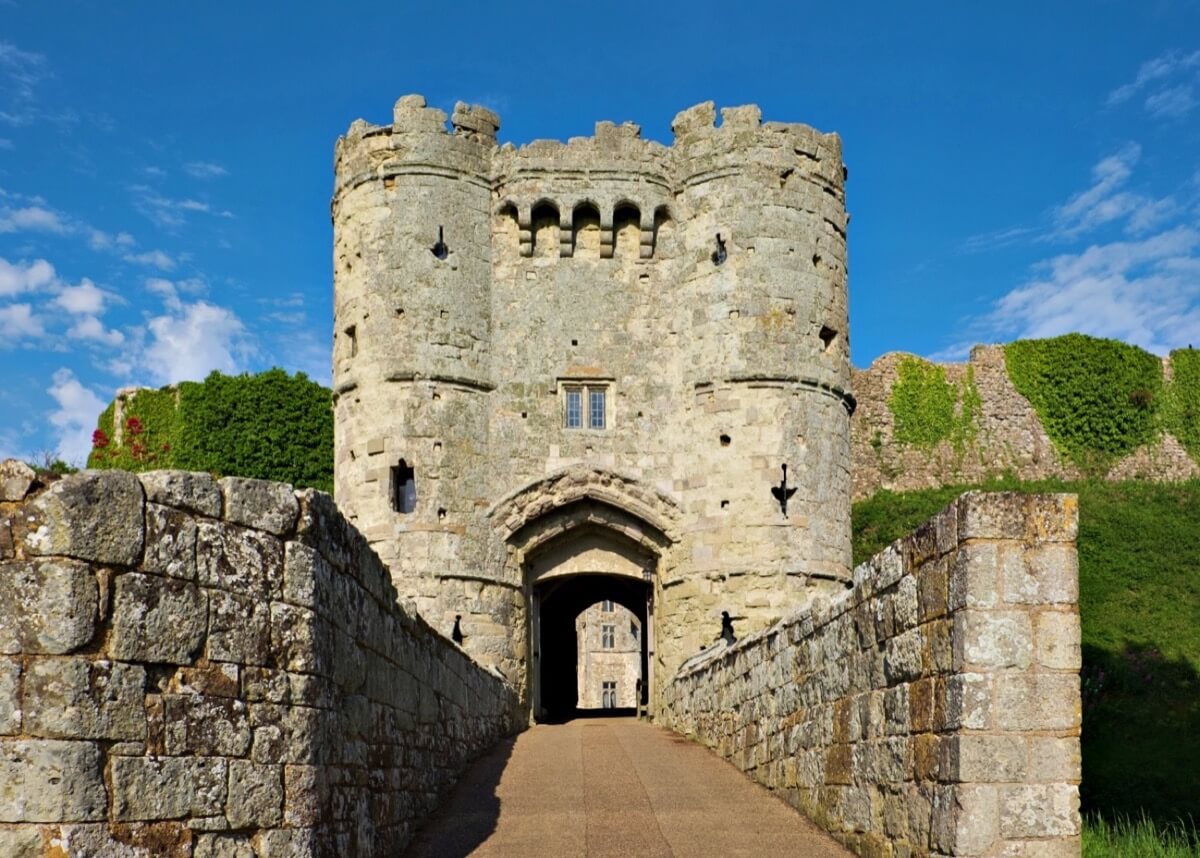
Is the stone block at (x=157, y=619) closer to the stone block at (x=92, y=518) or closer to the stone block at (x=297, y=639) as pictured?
the stone block at (x=92, y=518)

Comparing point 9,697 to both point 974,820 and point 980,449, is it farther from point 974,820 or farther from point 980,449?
point 980,449

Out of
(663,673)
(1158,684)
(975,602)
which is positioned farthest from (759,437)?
(975,602)

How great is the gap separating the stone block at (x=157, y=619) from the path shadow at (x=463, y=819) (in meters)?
Result: 3.22

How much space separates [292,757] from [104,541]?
142cm

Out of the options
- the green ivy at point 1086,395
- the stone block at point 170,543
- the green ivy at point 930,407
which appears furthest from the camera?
the green ivy at point 1086,395

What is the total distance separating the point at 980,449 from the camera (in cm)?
3500

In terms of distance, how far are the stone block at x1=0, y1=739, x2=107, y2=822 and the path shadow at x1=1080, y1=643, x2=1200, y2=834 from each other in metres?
11.9

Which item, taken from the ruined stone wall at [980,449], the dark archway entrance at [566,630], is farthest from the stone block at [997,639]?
the ruined stone wall at [980,449]

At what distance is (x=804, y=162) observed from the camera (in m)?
21.9

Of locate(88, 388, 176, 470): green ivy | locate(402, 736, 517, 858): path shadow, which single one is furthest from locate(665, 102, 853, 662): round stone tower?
locate(88, 388, 176, 470): green ivy

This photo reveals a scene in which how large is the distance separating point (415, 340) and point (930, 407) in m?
17.9

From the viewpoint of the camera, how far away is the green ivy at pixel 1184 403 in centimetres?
3625

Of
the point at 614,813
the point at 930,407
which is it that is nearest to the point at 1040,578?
the point at 614,813

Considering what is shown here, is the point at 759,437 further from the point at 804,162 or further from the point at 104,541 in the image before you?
the point at 104,541
